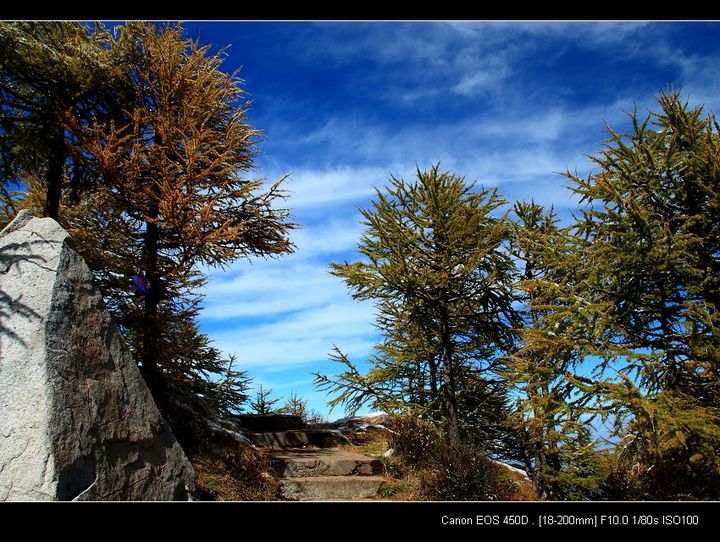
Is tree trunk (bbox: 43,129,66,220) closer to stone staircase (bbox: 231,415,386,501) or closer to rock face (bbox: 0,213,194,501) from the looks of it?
rock face (bbox: 0,213,194,501)

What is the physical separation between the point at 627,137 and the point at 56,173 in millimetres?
13860

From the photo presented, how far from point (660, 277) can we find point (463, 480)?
5.71 m

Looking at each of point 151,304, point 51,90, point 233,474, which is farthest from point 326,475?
point 51,90

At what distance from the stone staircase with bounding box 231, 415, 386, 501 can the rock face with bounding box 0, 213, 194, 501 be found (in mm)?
3234

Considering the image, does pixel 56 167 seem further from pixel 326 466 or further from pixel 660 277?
pixel 660 277

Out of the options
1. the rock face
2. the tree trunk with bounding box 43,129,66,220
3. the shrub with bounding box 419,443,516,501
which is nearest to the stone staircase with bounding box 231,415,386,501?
the shrub with bounding box 419,443,516,501

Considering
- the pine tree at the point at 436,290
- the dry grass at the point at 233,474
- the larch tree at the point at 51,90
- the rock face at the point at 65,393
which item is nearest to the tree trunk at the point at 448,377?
the pine tree at the point at 436,290

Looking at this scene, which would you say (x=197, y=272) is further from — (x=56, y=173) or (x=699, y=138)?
(x=699, y=138)

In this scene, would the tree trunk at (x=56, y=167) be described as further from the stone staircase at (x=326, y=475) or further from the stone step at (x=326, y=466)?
the stone staircase at (x=326, y=475)

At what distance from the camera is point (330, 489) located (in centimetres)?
913

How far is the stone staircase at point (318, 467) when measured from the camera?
9156 mm

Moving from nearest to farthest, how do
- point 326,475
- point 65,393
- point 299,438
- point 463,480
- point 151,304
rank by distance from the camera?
1. point 65,393
2. point 463,480
3. point 326,475
4. point 151,304
5. point 299,438

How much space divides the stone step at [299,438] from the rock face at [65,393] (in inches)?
238
